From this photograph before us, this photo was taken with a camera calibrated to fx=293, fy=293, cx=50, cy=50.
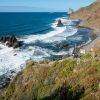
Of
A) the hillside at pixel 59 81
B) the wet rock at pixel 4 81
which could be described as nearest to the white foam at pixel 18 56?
the wet rock at pixel 4 81

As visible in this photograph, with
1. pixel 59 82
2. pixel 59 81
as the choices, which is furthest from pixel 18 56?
pixel 59 82

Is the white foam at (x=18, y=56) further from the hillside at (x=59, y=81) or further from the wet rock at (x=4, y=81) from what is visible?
the hillside at (x=59, y=81)

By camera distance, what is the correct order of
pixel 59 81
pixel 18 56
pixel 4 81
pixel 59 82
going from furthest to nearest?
1. pixel 18 56
2. pixel 4 81
3. pixel 59 81
4. pixel 59 82

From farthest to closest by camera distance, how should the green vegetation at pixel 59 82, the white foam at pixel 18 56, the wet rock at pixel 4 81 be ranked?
the white foam at pixel 18 56 < the wet rock at pixel 4 81 < the green vegetation at pixel 59 82

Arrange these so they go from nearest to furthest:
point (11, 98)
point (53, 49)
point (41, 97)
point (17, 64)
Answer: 1. point (41, 97)
2. point (11, 98)
3. point (17, 64)
4. point (53, 49)

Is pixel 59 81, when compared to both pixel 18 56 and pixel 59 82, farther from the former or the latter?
pixel 18 56

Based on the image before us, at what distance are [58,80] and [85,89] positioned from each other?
2.69 meters

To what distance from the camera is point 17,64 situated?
46.9m

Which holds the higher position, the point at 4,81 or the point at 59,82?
the point at 59,82

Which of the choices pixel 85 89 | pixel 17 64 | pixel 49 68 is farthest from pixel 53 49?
pixel 85 89

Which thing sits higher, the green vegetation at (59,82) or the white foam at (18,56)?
the green vegetation at (59,82)

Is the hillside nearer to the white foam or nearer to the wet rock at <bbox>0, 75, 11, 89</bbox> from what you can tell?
the wet rock at <bbox>0, 75, 11, 89</bbox>

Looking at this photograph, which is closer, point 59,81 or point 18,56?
point 59,81

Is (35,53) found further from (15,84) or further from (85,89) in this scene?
(85,89)
